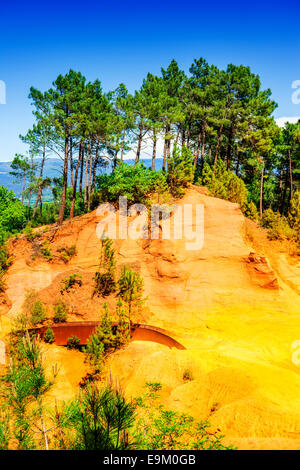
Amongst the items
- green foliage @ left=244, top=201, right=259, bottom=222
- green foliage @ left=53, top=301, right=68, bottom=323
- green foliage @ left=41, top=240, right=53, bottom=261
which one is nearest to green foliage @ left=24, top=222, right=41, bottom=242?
green foliage @ left=41, top=240, right=53, bottom=261

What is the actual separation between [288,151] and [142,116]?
1957 centimetres

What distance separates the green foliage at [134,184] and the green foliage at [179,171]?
0.96m

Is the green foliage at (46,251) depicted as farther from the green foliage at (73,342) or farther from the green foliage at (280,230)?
the green foliage at (280,230)

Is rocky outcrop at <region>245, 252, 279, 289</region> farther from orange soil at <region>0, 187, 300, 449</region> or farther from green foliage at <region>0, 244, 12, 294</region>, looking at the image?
green foliage at <region>0, 244, 12, 294</region>

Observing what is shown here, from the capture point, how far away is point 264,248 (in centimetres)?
2248

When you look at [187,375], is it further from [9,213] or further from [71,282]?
[9,213]

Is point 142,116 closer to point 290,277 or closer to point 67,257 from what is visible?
point 67,257

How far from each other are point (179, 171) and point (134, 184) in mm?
4488

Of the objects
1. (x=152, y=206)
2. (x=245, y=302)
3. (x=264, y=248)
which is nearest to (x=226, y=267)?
(x=245, y=302)

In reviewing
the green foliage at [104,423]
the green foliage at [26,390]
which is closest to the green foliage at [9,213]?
the green foliage at [26,390]

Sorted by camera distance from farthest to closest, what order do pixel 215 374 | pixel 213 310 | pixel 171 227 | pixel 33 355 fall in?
pixel 171 227, pixel 213 310, pixel 215 374, pixel 33 355

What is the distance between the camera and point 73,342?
1620cm

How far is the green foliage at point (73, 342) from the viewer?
1611 cm

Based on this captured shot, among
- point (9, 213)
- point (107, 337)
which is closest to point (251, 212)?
point (107, 337)
